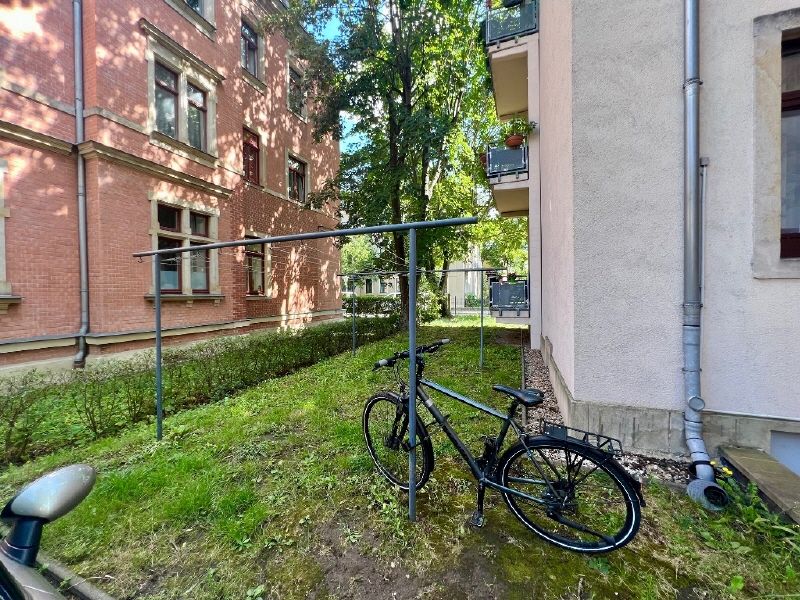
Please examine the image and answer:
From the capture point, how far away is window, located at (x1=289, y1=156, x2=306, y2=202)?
13.9 m

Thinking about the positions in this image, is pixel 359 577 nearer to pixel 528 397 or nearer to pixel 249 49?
pixel 528 397

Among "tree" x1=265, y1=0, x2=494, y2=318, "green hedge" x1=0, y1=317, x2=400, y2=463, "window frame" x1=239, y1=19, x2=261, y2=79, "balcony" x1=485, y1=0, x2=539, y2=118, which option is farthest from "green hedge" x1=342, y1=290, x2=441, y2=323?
"balcony" x1=485, y1=0, x2=539, y2=118

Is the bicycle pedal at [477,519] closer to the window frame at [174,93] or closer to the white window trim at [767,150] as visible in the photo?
the white window trim at [767,150]

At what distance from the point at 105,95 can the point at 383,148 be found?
7.77 meters

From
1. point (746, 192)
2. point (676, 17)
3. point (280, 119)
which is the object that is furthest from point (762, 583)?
point (280, 119)

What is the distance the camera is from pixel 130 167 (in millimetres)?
7551

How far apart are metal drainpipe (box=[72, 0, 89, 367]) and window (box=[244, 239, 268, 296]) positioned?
4.60 meters

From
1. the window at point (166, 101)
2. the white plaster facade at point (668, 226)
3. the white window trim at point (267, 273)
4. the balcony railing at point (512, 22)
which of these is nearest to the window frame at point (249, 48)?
the window at point (166, 101)

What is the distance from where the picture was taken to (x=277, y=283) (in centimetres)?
1263

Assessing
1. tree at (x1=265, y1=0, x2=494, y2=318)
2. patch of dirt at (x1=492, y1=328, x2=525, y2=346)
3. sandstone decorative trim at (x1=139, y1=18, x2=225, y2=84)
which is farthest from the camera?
tree at (x1=265, y1=0, x2=494, y2=318)

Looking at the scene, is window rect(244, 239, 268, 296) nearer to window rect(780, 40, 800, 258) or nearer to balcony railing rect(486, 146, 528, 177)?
balcony railing rect(486, 146, 528, 177)

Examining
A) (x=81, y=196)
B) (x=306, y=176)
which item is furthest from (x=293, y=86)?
(x=81, y=196)

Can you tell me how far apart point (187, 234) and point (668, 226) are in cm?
952

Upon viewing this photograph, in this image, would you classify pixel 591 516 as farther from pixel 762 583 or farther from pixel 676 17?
pixel 676 17
